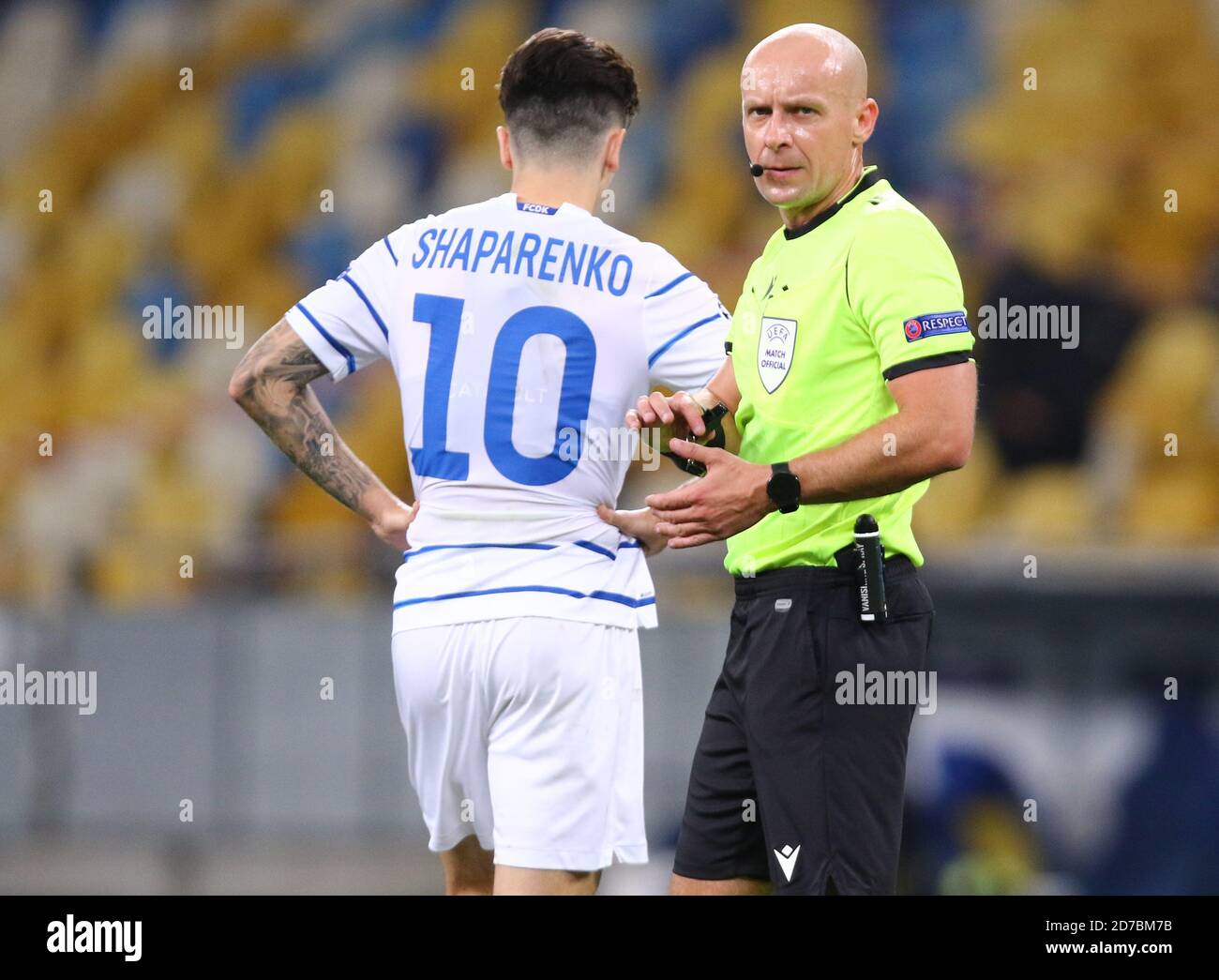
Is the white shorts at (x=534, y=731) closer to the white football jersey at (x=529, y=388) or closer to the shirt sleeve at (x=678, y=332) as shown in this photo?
the white football jersey at (x=529, y=388)

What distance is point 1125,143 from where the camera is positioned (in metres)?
9.41

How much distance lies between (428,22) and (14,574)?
17.9 feet

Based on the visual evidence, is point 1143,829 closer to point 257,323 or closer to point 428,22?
point 257,323

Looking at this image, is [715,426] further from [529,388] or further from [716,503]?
[529,388]

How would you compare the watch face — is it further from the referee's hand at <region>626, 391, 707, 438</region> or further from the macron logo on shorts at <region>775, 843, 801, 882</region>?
the macron logo on shorts at <region>775, 843, 801, 882</region>

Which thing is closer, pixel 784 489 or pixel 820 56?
pixel 784 489

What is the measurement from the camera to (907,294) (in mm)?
2867

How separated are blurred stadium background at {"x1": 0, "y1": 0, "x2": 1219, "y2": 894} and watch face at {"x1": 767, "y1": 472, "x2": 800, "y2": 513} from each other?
3.91 meters

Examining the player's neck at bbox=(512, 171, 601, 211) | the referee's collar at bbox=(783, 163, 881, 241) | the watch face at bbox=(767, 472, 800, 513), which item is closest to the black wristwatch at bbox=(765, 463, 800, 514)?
the watch face at bbox=(767, 472, 800, 513)

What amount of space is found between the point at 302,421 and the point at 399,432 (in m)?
6.26

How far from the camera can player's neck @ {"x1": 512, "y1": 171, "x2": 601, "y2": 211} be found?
3443 millimetres

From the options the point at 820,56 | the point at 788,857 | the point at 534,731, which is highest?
the point at 820,56

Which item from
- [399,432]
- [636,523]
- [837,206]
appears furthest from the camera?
[399,432]

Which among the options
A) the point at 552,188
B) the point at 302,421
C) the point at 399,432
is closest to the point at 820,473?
the point at 552,188
